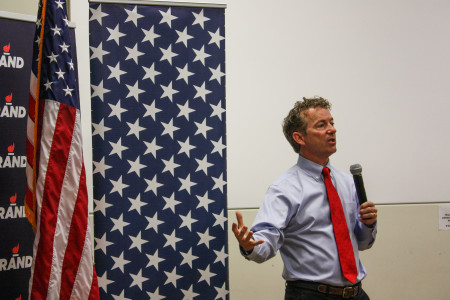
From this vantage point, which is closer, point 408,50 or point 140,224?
point 140,224

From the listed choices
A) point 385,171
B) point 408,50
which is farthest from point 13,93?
point 408,50

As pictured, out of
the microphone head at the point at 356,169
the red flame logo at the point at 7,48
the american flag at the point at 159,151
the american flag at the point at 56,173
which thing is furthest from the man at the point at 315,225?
the red flame logo at the point at 7,48

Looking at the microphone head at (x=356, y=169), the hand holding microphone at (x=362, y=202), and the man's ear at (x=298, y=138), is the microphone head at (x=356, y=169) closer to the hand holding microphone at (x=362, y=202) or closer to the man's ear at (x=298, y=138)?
the hand holding microphone at (x=362, y=202)

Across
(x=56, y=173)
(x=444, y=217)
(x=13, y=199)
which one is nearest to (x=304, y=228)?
(x=56, y=173)

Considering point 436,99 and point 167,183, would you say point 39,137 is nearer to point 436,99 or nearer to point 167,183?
point 167,183

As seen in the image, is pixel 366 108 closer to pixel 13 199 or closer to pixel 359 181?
pixel 359 181

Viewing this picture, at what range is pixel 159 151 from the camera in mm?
2176

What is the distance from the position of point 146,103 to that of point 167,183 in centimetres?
39

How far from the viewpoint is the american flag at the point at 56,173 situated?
1.84m

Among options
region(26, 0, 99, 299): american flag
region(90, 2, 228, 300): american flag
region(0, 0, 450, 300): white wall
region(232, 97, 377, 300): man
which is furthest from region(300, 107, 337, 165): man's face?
region(26, 0, 99, 299): american flag

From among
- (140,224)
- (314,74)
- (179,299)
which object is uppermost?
(314,74)

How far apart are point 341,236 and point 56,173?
1268 millimetres

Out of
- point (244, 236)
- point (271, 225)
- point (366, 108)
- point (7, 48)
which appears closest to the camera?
point (244, 236)

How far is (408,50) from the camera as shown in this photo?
11.4ft
